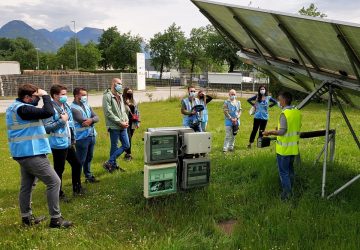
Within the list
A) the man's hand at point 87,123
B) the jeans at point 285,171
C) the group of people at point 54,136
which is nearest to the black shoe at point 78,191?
the group of people at point 54,136

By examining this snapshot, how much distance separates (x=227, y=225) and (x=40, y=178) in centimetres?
277

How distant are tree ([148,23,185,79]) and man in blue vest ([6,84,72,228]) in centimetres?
8423

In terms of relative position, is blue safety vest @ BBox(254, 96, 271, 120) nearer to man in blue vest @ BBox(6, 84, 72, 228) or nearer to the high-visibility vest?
the high-visibility vest

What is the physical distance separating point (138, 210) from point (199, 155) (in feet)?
4.40

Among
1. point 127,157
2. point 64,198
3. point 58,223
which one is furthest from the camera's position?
point 127,157

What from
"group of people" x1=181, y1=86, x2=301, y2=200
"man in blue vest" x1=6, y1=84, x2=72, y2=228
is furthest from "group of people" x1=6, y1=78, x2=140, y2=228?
"group of people" x1=181, y1=86, x2=301, y2=200

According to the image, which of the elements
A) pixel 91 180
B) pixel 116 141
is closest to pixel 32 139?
pixel 91 180

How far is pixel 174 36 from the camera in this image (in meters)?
91.0

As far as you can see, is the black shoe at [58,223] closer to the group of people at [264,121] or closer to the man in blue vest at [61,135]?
the man in blue vest at [61,135]

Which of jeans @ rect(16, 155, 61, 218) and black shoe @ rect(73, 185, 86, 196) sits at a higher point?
jeans @ rect(16, 155, 61, 218)

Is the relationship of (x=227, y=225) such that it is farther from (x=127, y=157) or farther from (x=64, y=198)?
→ (x=127, y=157)

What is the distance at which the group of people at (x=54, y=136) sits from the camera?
5160 millimetres

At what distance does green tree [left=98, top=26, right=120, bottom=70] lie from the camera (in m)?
93.5

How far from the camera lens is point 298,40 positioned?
18.0 feet
